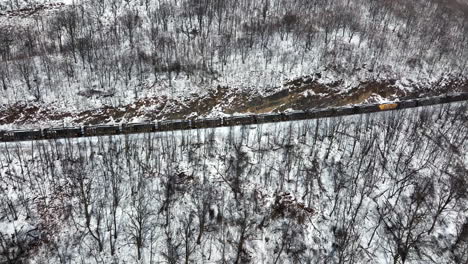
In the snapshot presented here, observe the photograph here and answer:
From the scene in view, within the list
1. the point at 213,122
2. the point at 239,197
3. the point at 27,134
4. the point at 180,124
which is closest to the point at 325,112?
the point at 213,122

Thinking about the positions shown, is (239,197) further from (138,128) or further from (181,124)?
(138,128)

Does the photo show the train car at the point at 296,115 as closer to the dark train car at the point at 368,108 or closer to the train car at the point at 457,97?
the dark train car at the point at 368,108

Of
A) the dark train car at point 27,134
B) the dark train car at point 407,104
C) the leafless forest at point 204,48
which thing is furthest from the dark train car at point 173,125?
the dark train car at point 407,104

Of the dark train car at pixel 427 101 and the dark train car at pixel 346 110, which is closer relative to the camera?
the dark train car at pixel 346 110

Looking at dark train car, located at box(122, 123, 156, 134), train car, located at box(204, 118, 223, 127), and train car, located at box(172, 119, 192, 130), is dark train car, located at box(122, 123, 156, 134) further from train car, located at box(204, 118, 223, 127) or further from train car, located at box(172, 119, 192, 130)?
train car, located at box(204, 118, 223, 127)

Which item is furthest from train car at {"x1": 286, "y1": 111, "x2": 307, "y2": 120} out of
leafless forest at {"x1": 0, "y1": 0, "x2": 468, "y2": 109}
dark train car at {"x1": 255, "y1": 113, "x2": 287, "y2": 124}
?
leafless forest at {"x1": 0, "y1": 0, "x2": 468, "y2": 109}
